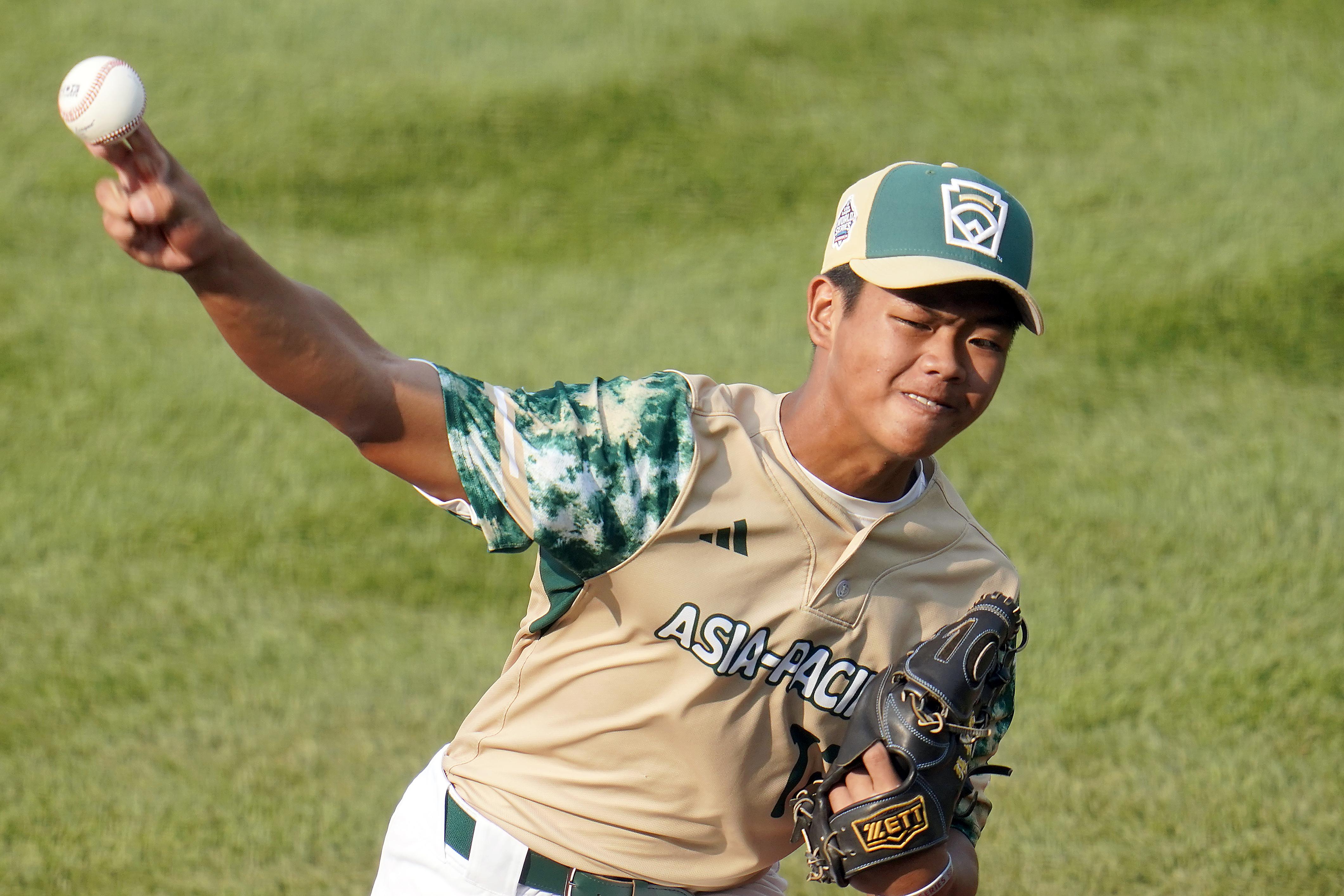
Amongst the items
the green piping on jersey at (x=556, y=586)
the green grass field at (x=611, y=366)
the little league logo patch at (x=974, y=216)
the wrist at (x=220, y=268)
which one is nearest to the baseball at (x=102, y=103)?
the wrist at (x=220, y=268)

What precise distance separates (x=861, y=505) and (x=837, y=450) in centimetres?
12

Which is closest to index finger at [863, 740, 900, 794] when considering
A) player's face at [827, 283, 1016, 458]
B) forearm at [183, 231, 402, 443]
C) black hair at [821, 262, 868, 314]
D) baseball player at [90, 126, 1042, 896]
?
baseball player at [90, 126, 1042, 896]

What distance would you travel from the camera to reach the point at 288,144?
9.93 m

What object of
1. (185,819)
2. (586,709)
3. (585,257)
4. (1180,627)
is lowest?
(185,819)

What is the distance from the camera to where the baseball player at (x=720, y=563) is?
236cm

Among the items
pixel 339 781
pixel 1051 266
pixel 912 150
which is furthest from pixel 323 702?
pixel 912 150

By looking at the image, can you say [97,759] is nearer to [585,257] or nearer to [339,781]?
[339,781]

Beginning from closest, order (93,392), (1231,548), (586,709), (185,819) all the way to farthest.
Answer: (586,709) < (185,819) < (1231,548) < (93,392)

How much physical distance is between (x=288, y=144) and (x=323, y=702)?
5.38m

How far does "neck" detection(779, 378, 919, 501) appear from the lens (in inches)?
101

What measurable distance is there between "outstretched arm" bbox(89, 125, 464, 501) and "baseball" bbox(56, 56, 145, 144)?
A: 0.02 meters

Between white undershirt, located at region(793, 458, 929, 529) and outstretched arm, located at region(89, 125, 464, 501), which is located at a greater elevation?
outstretched arm, located at region(89, 125, 464, 501)

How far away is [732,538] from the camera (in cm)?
251

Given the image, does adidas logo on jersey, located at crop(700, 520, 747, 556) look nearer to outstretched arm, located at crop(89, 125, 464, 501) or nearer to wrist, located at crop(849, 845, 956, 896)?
outstretched arm, located at crop(89, 125, 464, 501)
